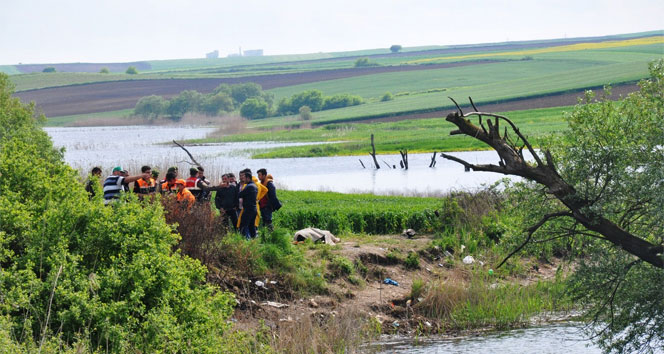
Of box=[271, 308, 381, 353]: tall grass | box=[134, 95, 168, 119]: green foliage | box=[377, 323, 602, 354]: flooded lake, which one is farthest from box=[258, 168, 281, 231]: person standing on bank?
box=[134, 95, 168, 119]: green foliage

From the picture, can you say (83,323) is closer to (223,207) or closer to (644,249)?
(644,249)

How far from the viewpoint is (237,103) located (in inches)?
5423

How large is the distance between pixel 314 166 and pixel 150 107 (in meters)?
82.9

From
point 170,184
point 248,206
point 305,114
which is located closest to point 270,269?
point 248,206

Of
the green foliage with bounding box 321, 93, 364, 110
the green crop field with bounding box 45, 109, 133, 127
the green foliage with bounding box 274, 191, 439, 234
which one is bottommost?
the green crop field with bounding box 45, 109, 133, 127

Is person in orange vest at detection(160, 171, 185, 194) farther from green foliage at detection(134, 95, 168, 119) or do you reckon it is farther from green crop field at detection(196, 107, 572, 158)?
green foliage at detection(134, 95, 168, 119)

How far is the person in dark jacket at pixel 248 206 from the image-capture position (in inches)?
696

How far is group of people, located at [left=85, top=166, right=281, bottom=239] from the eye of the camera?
679 inches

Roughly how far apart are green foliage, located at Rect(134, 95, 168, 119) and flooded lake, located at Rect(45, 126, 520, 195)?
1810 inches

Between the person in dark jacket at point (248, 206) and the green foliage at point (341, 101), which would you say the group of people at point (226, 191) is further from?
the green foliage at point (341, 101)

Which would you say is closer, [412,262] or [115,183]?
[115,183]

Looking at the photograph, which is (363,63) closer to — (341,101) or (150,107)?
(341,101)

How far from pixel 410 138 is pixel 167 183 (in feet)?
178

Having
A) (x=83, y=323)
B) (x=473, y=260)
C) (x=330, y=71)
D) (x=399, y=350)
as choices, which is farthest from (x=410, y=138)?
(x=330, y=71)
